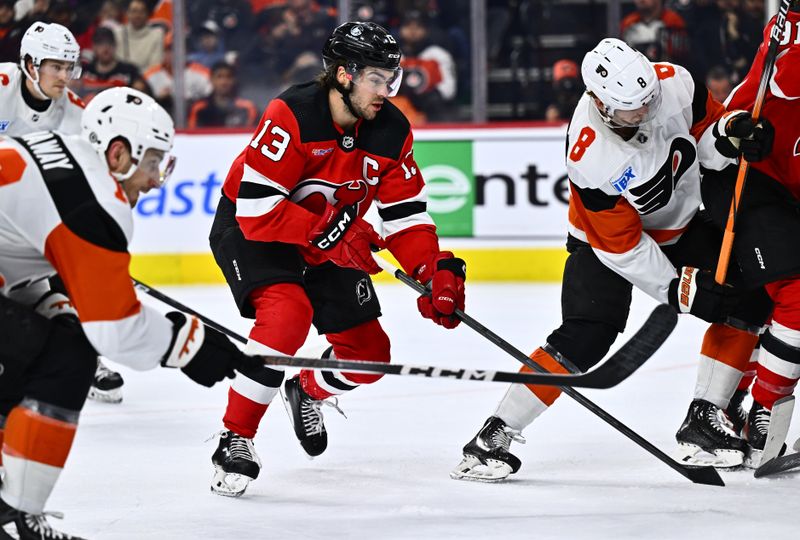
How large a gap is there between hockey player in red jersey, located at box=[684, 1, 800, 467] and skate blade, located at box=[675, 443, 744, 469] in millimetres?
49

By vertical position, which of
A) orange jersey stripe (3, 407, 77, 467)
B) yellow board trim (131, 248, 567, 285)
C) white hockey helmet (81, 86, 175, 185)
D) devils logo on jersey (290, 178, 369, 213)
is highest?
white hockey helmet (81, 86, 175, 185)

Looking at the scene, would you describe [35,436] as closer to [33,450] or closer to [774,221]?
[33,450]

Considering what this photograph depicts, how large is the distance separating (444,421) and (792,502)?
4.28 feet

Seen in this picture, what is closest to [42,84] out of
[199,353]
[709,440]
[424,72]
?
[199,353]

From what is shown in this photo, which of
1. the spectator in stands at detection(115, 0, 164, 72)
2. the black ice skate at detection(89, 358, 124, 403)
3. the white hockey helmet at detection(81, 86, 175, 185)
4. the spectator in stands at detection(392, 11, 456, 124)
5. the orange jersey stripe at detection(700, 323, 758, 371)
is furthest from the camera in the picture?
the spectator in stands at detection(115, 0, 164, 72)

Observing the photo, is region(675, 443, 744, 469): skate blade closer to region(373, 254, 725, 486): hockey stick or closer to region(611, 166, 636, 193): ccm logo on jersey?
region(373, 254, 725, 486): hockey stick

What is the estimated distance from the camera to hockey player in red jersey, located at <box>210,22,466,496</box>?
3.11m

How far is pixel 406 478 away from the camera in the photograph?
325 cm

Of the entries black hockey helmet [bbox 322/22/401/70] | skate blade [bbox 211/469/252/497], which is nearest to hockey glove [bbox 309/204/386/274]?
black hockey helmet [bbox 322/22/401/70]

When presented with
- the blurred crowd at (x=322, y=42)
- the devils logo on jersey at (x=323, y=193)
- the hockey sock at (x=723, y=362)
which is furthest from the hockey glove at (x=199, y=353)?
the blurred crowd at (x=322, y=42)

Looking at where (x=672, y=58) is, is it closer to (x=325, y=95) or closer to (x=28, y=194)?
(x=325, y=95)

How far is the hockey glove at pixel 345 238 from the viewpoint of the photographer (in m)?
3.15

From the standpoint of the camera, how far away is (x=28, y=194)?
234 cm

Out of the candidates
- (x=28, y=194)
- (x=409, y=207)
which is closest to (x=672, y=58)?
(x=409, y=207)
